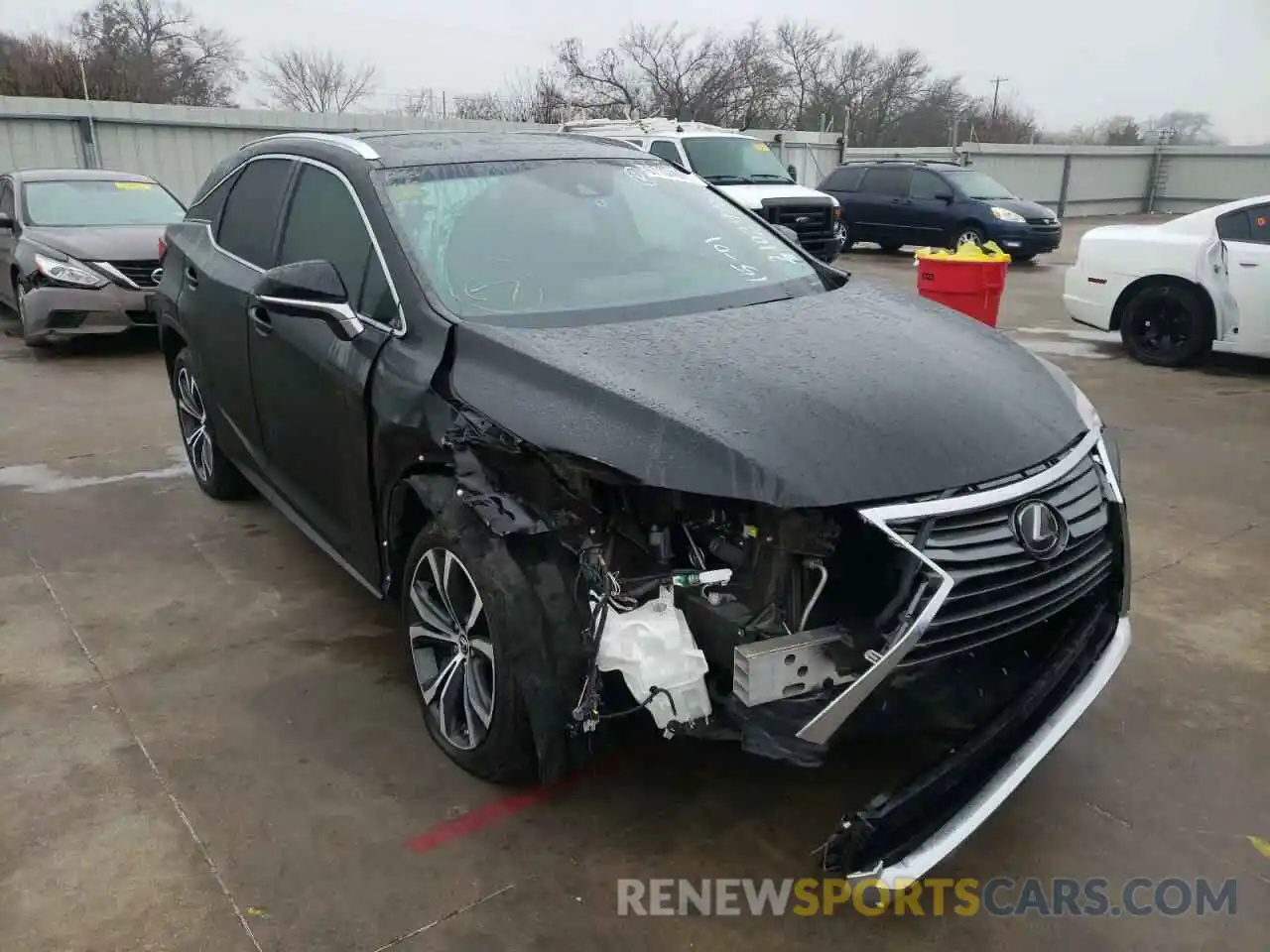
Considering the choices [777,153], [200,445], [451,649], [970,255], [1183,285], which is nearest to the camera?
[451,649]

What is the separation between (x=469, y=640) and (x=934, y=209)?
15.4m

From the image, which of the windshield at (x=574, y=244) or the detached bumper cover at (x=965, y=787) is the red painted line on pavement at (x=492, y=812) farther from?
the windshield at (x=574, y=244)

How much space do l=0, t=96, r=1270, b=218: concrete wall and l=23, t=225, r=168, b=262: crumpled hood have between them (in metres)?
7.14

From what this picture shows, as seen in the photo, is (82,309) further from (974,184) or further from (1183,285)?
(974,184)

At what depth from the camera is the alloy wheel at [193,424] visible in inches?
199

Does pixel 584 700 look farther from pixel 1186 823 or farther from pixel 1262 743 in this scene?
pixel 1262 743

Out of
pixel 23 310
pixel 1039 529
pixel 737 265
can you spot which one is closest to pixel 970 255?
pixel 737 265

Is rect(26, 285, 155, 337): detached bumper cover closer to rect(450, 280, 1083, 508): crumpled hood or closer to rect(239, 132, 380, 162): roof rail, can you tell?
rect(239, 132, 380, 162): roof rail

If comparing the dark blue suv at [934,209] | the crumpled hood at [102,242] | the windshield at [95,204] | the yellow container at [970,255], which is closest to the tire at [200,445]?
the crumpled hood at [102,242]

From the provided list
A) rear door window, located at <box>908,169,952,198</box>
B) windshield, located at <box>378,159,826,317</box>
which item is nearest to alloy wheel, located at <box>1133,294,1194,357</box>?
windshield, located at <box>378,159,826,317</box>

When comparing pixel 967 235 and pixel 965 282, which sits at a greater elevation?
pixel 965 282

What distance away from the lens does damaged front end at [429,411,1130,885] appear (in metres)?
2.22

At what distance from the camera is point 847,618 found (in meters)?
2.32

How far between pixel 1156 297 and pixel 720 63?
117 feet
